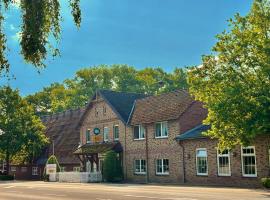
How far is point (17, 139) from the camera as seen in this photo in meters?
55.6

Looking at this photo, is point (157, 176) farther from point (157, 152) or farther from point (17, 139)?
point (17, 139)

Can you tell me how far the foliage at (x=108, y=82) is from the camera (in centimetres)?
8762

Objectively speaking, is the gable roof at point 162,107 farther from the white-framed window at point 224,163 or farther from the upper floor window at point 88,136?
the upper floor window at point 88,136

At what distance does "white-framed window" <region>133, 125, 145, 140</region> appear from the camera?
42.8 m

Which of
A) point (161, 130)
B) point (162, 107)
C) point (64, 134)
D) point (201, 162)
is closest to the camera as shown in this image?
point (201, 162)

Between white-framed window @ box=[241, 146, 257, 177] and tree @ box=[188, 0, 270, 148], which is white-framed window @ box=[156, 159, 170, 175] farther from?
tree @ box=[188, 0, 270, 148]

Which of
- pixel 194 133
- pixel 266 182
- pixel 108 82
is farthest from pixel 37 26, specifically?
pixel 108 82

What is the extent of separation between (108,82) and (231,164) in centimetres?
6023

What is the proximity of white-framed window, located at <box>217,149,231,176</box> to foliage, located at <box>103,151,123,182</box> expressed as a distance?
1185 cm

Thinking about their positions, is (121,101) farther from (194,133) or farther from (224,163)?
(224,163)

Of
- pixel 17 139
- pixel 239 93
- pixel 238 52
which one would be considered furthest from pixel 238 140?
pixel 17 139

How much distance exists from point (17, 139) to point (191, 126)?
25348 mm

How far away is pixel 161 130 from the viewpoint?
40344mm

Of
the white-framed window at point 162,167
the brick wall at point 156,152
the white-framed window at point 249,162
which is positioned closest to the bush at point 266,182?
the white-framed window at point 249,162
